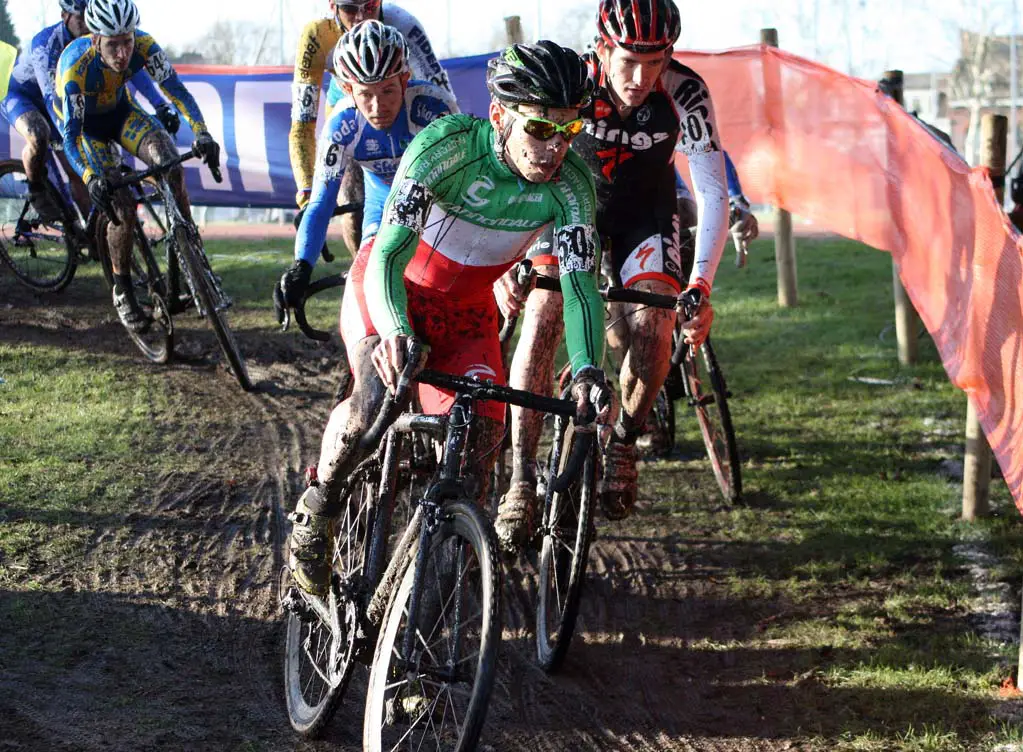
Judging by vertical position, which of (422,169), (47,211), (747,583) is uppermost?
(422,169)

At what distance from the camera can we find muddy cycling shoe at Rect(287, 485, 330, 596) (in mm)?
4738

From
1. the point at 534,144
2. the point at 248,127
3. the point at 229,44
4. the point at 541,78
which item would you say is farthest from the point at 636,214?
the point at 229,44

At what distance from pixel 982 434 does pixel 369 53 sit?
391 centimetres

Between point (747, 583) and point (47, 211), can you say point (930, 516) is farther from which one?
point (47, 211)

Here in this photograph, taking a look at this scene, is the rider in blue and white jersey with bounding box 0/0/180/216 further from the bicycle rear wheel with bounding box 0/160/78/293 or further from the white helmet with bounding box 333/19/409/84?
the white helmet with bounding box 333/19/409/84

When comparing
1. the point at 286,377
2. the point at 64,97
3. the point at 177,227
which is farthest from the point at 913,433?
the point at 64,97

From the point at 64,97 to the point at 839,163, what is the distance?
19.0ft

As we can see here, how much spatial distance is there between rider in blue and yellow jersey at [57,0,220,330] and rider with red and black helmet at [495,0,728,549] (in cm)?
377

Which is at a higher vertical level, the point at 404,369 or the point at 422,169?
the point at 422,169

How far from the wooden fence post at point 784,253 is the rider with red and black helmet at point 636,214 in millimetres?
5468

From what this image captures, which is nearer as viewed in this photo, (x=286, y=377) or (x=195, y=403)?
(x=195, y=403)

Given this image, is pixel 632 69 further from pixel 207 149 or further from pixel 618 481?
pixel 207 149

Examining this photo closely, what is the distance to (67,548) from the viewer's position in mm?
6395

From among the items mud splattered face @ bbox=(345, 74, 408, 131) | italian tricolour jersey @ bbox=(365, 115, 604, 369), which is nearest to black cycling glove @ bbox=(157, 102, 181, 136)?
mud splattered face @ bbox=(345, 74, 408, 131)
